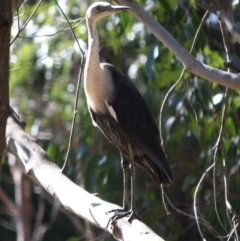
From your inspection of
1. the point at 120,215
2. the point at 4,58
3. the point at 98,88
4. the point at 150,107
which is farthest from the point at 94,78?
the point at 150,107

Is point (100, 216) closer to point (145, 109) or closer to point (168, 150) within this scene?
point (145, 109)

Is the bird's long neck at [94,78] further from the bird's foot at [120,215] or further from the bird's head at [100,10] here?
the bird's foot at [120,215]

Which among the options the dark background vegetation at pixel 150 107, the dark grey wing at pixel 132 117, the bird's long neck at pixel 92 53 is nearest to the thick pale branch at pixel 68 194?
the dark background vegetation at pixel 150 107

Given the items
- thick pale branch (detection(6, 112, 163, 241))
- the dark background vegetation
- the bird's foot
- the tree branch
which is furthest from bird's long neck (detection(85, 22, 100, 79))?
the tree branch

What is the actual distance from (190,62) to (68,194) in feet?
2.32

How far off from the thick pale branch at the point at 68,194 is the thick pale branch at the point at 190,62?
572 mm

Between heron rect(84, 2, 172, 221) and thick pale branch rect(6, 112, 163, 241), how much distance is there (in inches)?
22.0

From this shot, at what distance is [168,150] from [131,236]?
239 cm

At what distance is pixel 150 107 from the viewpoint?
5.90m

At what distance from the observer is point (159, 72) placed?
4.66 m

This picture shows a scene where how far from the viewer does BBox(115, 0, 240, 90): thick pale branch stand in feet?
8.27

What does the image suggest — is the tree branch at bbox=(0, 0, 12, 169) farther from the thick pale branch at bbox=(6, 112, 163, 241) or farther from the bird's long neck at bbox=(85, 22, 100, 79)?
the bird's long neck at bbox=(85, 22, 100, 79)

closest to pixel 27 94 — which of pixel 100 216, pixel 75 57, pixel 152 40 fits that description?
pixel 75 57

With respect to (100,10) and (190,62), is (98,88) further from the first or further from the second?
(190,62)
